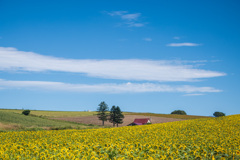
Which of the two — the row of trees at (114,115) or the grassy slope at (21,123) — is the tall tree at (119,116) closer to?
the row of trees at (114,115)

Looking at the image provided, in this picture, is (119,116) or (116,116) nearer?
(119,116)

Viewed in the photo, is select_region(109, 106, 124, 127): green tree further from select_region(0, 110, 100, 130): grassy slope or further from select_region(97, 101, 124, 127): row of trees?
select_region(0, 110, 100, 130): grassy slope

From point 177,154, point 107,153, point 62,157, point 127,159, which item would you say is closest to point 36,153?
point 62,157

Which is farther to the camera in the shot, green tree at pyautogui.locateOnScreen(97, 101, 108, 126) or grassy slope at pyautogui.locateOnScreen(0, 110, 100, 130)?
green tree at pyautogui.locateOnScreen(97, 101, 108, 126)

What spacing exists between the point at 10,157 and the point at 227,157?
12670 millimetres

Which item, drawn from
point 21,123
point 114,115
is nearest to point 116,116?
point 114,115

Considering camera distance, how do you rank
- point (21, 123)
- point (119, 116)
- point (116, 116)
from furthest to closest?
point (116, 116) < point (119, 116) < point (21, 123)

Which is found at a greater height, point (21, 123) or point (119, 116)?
point (119, 116)

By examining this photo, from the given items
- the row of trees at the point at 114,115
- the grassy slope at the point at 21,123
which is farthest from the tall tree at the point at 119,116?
the grassy slope at the point at 21,123

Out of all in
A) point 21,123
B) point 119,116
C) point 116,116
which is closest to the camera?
point 21,123

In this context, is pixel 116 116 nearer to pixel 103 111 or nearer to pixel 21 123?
pixel 103 111

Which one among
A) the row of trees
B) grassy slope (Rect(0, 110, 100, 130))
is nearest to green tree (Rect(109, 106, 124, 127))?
the row of trees

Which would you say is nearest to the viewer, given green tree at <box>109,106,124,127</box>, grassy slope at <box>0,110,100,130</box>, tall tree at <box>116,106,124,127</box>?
grassy slope at <box>0,110,100,130</box>

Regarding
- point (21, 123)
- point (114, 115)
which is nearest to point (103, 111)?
point (114, 115)
